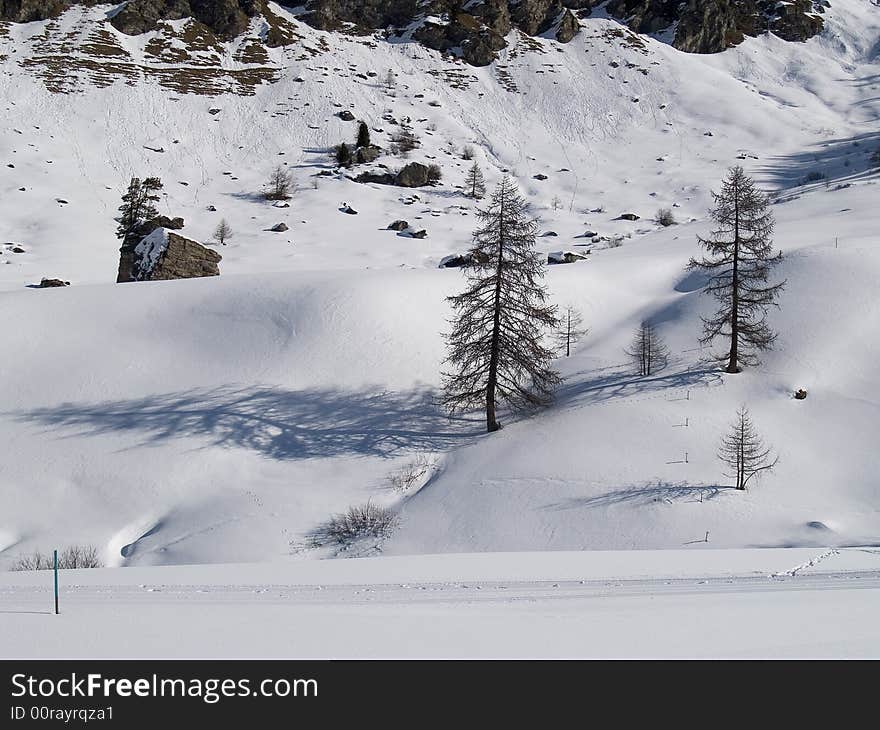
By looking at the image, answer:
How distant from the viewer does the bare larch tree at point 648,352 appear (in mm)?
24656

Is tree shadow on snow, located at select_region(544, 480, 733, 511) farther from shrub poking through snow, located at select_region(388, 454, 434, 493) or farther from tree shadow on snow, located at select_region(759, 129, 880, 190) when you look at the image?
tree shadow on snow, located at select_region(759, 129, 880, 190)

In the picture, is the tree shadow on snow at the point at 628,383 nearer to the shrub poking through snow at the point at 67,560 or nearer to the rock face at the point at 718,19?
the shrub poking through snow at the point at 67,560

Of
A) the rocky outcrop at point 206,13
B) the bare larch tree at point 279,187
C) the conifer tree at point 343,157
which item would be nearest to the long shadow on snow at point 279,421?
the bare larch tree at point 279,187

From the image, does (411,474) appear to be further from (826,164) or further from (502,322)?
(826,164)

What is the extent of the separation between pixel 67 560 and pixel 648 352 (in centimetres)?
2016

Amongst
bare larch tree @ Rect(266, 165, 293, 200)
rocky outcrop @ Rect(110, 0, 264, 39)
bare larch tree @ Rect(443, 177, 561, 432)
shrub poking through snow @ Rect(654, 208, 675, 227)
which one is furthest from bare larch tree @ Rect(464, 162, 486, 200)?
rocky outcrop @ Rect(110, 0, 264, 39)

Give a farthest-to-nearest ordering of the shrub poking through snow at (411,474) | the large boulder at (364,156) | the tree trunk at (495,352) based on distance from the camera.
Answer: the large boulder at (364,156) < the tree trunk at (495,352) < the shrub poking through snow at (411,474)

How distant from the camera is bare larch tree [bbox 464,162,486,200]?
228 ft

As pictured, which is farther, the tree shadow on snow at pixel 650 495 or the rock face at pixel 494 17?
the rock face at pixel 494 17

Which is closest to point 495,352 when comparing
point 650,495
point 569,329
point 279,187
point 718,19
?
point 569,329

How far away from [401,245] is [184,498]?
3766cm

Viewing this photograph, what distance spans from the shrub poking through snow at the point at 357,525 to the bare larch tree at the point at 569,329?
40.5 feet

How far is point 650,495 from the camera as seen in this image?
57.8ft

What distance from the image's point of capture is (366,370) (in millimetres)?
25062
